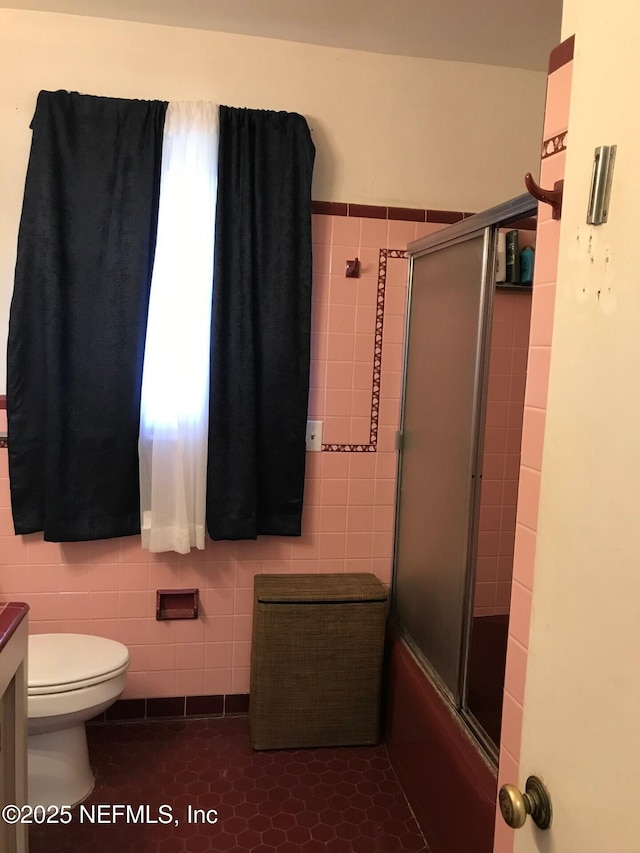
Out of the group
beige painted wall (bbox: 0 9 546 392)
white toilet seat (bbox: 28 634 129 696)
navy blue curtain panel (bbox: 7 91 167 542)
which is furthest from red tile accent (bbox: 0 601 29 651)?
beige painted wall (bbox: 0 9 546 392)

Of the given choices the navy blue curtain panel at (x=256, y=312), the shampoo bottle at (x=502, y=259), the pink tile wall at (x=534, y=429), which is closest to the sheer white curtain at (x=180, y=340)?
the navy blue curtain panel at (x=256, y=312)

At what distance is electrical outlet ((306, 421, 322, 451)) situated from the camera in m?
2.66

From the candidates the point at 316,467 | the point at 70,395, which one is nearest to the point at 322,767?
the point at 316,467

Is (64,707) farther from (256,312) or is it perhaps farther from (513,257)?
(513,257)

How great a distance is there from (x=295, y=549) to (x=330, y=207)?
1.35 meters

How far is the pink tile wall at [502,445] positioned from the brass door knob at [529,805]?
2008 mm

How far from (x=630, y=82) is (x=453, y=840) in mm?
1900

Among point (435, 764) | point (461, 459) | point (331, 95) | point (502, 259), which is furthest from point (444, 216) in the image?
point (435, 764)

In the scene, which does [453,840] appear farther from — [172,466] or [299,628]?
[172,466]

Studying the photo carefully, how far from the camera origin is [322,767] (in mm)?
2410

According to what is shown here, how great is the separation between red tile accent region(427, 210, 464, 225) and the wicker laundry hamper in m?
1.45

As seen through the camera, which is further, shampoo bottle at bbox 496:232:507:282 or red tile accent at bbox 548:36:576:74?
shampoo bottle at bbox 496:232:507:282

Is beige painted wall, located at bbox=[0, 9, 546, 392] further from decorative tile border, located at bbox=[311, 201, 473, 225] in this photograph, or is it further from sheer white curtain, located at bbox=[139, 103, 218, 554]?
sheer white curtain, located at bbox=[139, 103, 218, 554]

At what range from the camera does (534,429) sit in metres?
1.26
